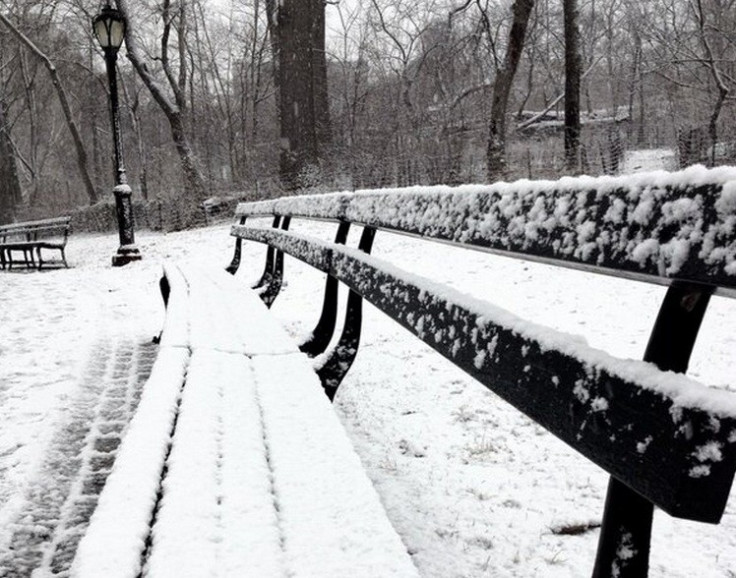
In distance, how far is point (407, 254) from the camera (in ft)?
27.0

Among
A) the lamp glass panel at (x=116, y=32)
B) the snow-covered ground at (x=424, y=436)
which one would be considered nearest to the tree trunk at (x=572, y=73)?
the lamp glass panel at (x=116, y=32)

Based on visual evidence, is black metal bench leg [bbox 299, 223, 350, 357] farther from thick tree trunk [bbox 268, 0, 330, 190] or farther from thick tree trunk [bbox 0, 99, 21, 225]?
thick tree trunk [bbox 0, 99, 21, 225]

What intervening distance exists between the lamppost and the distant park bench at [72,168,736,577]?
29.8ft

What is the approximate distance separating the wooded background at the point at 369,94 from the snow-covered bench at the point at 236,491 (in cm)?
1181

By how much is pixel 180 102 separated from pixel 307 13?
7263mm

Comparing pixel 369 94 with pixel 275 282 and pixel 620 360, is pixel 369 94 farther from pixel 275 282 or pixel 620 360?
pixel 620 360

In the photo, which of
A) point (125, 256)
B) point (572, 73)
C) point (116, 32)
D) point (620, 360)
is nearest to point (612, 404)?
point (620, 360)

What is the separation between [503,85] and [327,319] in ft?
40.5

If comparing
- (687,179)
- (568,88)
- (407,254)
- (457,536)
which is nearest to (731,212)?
(687,179)

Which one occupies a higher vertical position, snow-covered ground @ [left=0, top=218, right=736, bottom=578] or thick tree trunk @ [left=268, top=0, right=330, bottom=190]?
thick tree trunk @ [left=268, top=0, right=330, bottom=190]

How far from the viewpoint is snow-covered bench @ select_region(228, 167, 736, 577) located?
2.23 ft

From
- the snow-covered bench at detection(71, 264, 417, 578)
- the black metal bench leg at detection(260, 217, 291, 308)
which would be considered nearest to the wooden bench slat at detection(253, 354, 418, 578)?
the snow-covered bench at detection(71, 264, 417, 578)

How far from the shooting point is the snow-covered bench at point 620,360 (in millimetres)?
679

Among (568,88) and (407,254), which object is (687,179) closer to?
(407,254)
